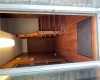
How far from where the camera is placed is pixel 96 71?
74.5 inches

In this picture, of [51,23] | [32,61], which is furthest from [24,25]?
[32,61]

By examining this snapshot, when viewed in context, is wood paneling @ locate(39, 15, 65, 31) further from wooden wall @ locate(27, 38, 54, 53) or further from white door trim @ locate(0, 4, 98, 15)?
white door trim @ locate(0, 4, 98, 15)

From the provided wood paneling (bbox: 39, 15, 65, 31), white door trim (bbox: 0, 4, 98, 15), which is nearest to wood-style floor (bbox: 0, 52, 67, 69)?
wood paneling (bbox: 39, 15, 65, 31)

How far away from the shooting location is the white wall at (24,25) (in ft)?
19.6

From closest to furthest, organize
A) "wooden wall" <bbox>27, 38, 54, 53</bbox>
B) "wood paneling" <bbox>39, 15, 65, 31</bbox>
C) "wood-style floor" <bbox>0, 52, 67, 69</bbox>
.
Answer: "wood-style floor" <bbox>0, 52, 67, 69</bbox>, "wood paneling" <bbox>39, 15, 65, 31</bbox>, "wooden wall" <bbox>27, 38, 54, 53</bbox>

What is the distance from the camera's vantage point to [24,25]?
613cm

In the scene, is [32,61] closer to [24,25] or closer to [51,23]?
[51,23]

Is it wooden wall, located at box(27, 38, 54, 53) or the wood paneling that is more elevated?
the wood paneling

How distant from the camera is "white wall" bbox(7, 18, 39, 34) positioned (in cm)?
597

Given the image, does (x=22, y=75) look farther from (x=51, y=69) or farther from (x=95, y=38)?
(x=95, y=38)

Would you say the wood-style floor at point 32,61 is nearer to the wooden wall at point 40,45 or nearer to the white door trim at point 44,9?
the white door trim at point 44,9

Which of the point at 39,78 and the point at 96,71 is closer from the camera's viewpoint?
the point at 39,78

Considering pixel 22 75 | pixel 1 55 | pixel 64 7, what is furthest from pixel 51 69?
pixel 1 55

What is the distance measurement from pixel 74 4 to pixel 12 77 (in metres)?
1.16
